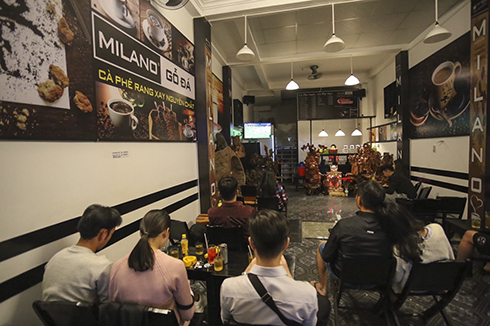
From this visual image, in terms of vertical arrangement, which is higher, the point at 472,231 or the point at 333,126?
the point at 333,126

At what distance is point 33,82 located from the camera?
1.45 meters

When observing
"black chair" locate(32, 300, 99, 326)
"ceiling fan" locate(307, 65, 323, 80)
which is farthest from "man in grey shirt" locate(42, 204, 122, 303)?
"ceiling fan" locate(307, 65, 323, 80)

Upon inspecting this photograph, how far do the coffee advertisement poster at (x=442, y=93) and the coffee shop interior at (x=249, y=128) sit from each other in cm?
3

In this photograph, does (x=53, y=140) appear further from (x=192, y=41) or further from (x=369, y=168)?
(x=369, y=168)

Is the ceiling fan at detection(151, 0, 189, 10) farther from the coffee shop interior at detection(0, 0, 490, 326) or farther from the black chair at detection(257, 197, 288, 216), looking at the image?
the black chair at detection(257, 197, 288, 216)

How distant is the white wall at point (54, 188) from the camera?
4.36 feet

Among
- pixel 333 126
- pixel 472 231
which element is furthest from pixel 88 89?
pixel 333 126

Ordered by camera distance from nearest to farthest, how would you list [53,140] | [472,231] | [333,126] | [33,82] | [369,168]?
[33,82]
[53,140]
[472,231]
[369,168]
[333,126]

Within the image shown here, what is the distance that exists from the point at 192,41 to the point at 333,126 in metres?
6.88

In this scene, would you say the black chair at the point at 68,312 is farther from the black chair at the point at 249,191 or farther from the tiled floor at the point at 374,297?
the black chair at the point at 249,191

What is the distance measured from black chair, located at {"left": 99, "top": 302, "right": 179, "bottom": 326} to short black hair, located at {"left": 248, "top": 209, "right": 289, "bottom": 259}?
0.50 m

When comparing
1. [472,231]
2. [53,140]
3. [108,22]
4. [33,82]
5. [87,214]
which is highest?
[108,22]

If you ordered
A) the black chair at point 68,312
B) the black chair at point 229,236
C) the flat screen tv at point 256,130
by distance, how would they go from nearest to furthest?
the black chair at point 68,312 → the black chair at point 229,236 → the flat screen tv at point 256,130

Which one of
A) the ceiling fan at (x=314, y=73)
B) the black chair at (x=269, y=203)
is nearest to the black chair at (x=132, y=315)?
the black chair at (x=269, y=203)
